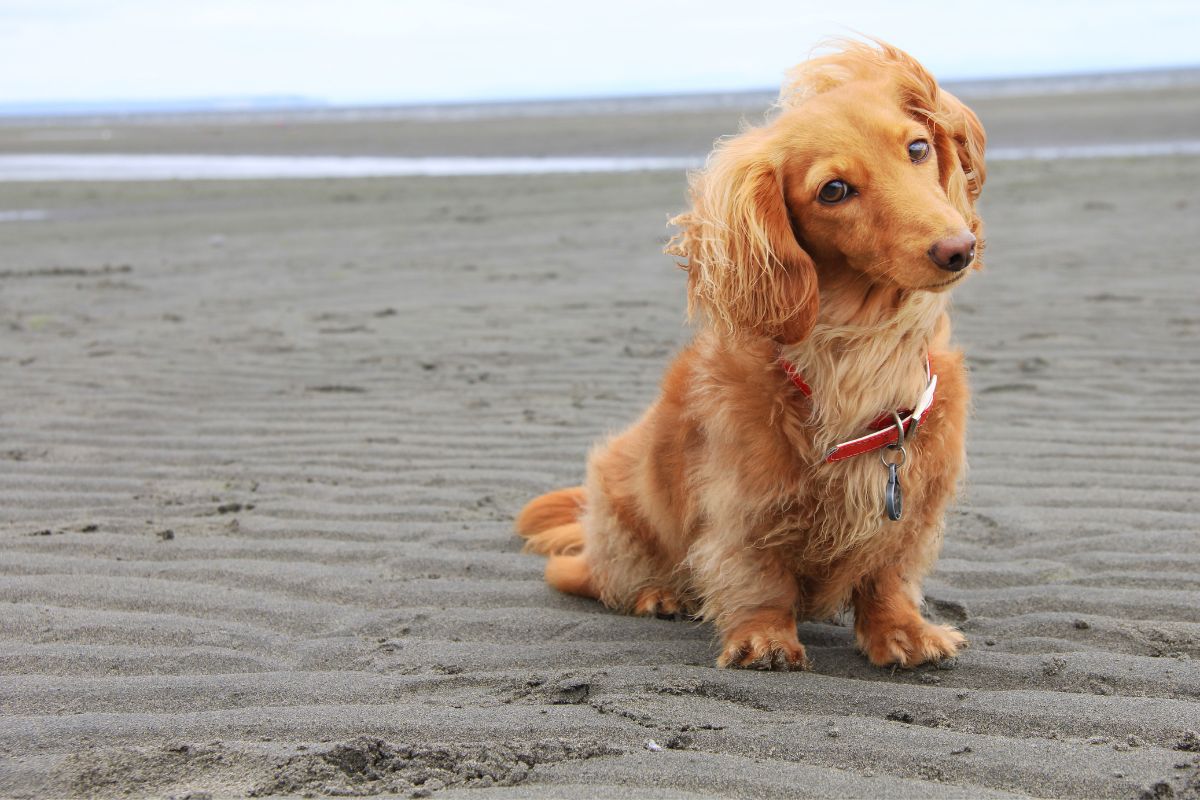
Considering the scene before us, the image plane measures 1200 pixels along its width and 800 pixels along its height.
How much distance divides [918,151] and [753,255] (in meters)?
0.49

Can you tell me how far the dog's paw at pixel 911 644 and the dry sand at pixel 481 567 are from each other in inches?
1.8

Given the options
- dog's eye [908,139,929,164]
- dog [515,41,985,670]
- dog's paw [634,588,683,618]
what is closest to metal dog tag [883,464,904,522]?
dog [515,41,985,670]

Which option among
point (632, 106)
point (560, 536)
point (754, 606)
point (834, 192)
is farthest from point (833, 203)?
point (632, 106)

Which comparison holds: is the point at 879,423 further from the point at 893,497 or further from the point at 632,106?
the point at 632,106

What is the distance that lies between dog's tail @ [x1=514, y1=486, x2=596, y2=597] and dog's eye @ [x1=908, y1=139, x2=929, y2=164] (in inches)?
66.1

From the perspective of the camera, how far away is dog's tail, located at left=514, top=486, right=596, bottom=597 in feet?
12.6

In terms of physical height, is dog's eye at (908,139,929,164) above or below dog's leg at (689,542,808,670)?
above

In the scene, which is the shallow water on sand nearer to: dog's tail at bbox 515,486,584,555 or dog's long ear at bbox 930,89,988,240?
dog's tail at bbox 515,486,584,555

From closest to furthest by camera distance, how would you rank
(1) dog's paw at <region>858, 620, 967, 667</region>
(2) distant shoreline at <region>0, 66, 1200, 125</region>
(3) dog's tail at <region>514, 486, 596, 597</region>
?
(1) dog's paw at <region>858, 620, 967, 667</region>
(3) dog's tail at <region>514, 486, 596, 597</region>
(2) distant shoreline at <region>0, 66, 1200, 125</region>

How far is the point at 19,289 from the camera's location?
9.86 metres

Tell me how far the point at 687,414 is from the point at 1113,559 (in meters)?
1.59

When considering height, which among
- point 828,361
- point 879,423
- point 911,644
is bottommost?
point 911,644

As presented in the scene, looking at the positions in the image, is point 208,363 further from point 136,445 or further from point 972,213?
point 972,213

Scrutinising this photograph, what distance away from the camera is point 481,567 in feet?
13.3
